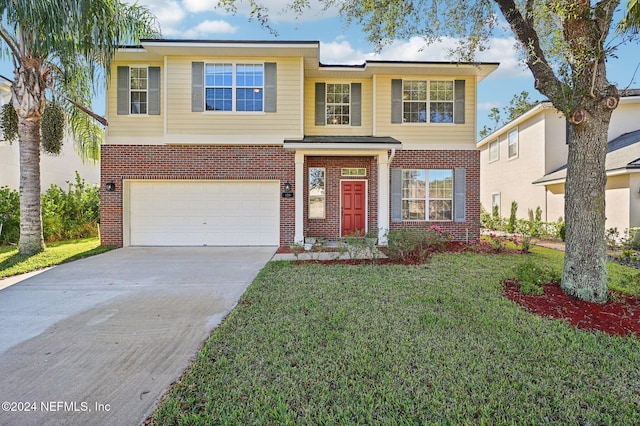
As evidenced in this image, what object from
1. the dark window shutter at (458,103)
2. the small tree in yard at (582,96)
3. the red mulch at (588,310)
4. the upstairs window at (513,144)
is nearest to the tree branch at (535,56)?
the small tree in yard at (582,96)

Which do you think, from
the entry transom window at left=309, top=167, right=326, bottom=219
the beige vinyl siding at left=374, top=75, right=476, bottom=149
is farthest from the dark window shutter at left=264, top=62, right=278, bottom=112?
the beige vinyl siding at left=374, top=75, right=476, bottom=149

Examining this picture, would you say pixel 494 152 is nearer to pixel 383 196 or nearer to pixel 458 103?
pixel 458 103

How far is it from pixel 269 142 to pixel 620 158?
12197 millimetres

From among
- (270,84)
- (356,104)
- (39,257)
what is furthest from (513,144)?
(39,257)

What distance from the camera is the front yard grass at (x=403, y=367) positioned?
2.56 metres

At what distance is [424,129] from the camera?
11320 mm

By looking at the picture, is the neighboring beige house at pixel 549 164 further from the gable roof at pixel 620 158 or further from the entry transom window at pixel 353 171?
the entry transom window at pixel 353 171

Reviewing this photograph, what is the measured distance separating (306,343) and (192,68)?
9806 millimetres

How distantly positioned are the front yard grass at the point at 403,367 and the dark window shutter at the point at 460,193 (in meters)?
6.44

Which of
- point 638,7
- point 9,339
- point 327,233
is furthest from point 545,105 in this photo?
point 9,339

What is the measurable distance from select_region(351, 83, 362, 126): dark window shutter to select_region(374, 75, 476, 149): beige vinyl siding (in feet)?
2.16

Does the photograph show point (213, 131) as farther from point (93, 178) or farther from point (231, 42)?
point (93, 178)

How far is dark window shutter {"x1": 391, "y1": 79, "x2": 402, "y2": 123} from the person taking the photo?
36.9 feet

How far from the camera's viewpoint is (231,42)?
9.74 meters
